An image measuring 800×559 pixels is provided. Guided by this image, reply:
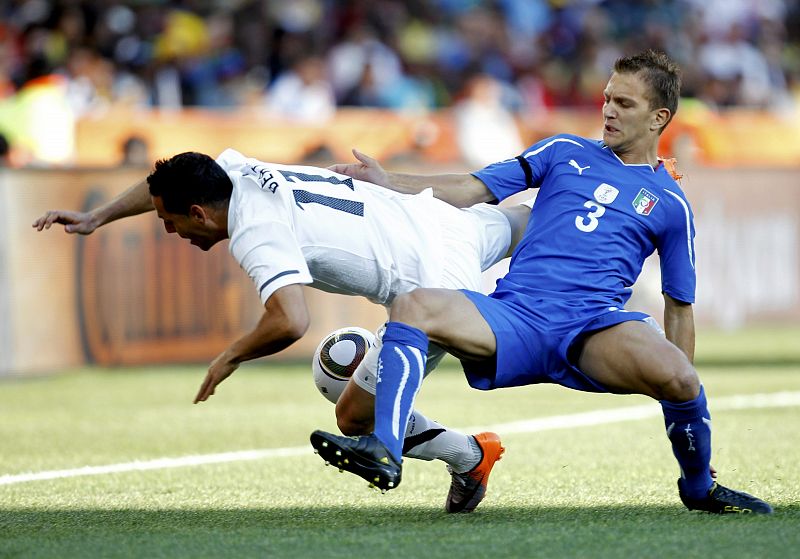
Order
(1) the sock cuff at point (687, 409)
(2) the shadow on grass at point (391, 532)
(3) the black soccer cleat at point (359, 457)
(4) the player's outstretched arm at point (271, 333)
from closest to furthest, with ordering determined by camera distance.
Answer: (2) the shadow on grass at point (391, 532), (3) the black soccer cleat at point (359, 457), (4) the player's outstretched arm at point (271, 333), (1) the sock cuff at point (687, 409)

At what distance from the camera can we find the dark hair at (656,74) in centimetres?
564

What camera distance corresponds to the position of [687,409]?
5.28 metres

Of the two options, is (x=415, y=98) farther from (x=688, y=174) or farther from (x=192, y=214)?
(x=192, y=214)

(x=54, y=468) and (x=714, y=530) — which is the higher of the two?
(x=714, y=530)

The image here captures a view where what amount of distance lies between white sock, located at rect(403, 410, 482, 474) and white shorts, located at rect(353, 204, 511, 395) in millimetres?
245

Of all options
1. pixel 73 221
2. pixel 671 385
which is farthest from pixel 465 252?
pixel 73 221

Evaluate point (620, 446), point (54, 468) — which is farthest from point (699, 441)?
point (54, 468)

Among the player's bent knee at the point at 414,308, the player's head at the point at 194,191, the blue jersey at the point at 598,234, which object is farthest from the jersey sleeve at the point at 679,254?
the player's head at the point at 194,191

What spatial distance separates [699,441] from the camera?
17.5ft

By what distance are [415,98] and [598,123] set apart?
2.30 metres

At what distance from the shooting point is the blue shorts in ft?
17.4

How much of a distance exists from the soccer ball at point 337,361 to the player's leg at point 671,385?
100cm

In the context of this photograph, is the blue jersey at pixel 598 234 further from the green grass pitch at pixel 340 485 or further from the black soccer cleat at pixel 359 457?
the black soccer cleat at pixel 359 457

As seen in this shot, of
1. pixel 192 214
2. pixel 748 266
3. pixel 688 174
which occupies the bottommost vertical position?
pixel 748 266
